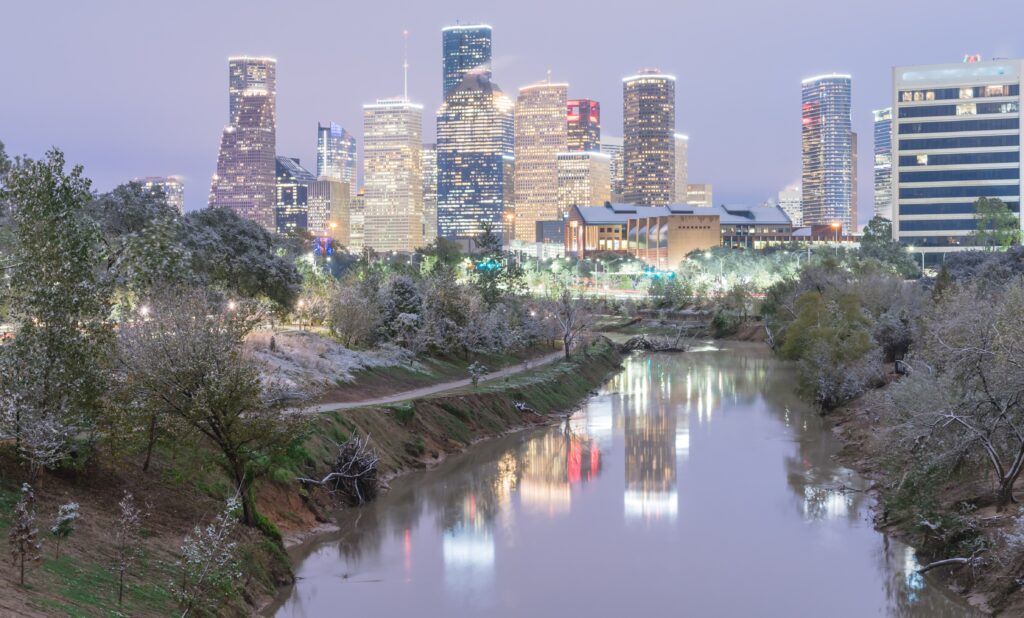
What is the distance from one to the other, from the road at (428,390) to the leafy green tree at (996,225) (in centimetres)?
8371

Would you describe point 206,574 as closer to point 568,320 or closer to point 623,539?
point 623,539

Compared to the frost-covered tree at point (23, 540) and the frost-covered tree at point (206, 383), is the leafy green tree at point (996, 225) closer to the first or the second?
the frost-covered tree at point (206, 383)

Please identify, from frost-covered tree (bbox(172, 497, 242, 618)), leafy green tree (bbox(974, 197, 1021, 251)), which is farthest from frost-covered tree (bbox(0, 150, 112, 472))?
leafy green tree (bbox(974, 197, 1021, 251))

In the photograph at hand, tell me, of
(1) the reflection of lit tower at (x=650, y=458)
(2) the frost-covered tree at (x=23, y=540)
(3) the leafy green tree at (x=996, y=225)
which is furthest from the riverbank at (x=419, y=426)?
(3) the leafy green tree at (x=996, y=225)

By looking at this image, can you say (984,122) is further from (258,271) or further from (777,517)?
(777,517)

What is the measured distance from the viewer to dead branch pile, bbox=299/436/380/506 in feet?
139

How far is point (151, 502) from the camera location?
102ft

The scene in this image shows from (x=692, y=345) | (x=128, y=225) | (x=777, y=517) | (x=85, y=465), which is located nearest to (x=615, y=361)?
(x=692, y=345)

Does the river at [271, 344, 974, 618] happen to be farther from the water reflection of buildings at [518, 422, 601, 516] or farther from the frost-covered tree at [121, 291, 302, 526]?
the frost-covered tree at [121, 291, 302, 526]

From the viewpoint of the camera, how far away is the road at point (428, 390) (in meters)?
51.9

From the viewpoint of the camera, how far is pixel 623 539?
126 ft

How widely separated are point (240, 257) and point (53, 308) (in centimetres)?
4731

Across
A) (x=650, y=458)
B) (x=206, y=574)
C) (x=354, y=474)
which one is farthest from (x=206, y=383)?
(x=650, y=458)

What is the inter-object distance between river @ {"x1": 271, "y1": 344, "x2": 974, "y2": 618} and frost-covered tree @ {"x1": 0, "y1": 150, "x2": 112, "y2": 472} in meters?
8.35
